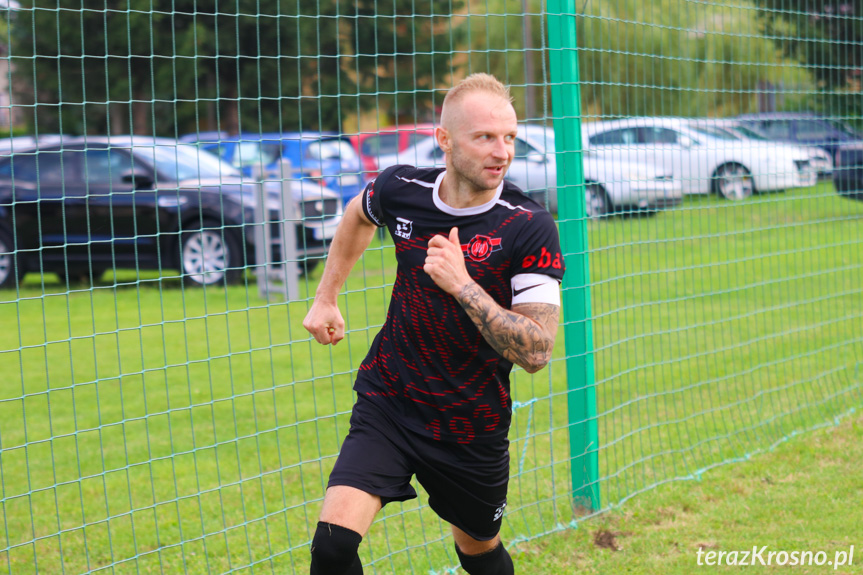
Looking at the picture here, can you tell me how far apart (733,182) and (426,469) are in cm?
326

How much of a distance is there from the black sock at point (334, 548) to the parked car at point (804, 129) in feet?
12.4

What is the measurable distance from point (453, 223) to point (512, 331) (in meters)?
0.47

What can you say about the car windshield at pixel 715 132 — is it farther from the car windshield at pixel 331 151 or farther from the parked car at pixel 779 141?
the car windshield at pixel 331 151

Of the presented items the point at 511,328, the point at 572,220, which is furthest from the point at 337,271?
the point at 572,220

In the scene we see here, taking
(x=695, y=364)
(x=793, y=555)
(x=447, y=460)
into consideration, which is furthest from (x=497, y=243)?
(x=695, y=364)

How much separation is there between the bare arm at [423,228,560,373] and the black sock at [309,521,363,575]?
0.74 m

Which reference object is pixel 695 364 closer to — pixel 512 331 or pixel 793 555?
pixel 793 555

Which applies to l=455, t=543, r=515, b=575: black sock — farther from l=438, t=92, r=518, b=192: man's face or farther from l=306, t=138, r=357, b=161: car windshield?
l=306, t=138, r=357, b=161: car windshield

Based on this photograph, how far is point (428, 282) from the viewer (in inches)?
120

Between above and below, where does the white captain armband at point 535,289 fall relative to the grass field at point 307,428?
above

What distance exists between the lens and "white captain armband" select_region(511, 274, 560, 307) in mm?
2842

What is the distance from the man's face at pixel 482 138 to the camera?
2.91m

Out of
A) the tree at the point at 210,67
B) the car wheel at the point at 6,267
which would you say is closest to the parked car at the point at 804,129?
the car wheel at the point at 6,267

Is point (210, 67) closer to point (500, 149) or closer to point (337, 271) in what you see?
point (337, 271)
